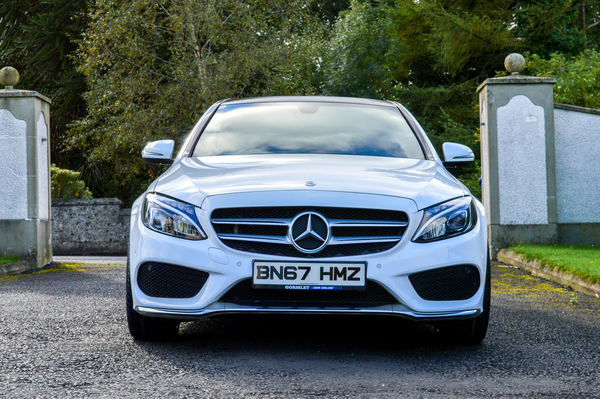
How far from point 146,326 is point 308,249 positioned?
112cm

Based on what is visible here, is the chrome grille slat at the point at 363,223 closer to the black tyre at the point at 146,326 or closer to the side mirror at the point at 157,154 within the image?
the black tyre at the point at 146,326

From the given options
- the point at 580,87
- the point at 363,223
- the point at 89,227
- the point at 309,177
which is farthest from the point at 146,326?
the point at 89,227

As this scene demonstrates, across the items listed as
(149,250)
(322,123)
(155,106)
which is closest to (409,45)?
(155,106)

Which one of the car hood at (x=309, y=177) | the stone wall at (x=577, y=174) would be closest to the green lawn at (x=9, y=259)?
the car hood at (x=309, y=177)

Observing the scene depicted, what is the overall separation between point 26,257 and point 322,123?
615 centimetres

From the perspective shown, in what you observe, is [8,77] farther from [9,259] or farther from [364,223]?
[364,223]

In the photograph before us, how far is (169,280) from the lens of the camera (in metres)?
3.86

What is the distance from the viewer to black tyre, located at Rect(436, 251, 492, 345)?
13.4 ft

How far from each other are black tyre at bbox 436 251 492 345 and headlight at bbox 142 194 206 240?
1551 mm

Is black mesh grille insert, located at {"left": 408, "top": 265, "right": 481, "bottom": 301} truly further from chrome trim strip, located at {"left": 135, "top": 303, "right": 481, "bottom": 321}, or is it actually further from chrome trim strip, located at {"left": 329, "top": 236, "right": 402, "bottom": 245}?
chrome trim strip, located at {"left": 329, "top": 236, "right": 402, "bottom": 245}

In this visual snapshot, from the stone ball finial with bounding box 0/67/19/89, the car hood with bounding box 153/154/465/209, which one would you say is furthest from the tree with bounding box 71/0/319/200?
the car hood with bounding box 153/154/465/209

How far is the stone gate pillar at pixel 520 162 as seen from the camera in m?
10.2

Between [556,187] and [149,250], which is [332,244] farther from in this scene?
[556,187]

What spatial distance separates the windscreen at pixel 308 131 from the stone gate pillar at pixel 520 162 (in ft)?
17.0
